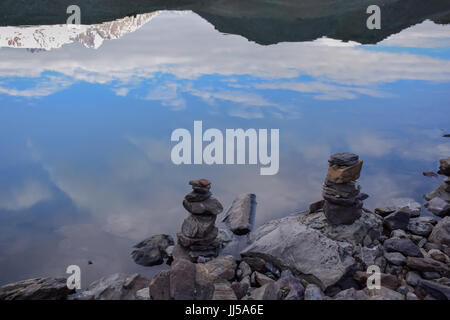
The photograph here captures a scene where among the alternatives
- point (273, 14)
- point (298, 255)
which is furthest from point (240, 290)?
point (273, 14)

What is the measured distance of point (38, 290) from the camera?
20.5ft

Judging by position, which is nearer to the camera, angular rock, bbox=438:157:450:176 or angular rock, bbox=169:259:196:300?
angular rock, bbox=169:259:196:300

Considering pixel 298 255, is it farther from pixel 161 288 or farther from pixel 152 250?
pixel 152 250

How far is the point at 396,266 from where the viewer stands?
25.2 feet

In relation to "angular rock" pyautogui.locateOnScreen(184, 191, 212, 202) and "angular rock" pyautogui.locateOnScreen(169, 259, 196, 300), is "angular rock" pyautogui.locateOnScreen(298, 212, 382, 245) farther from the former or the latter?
"angular rock" pyautogui.locateOnScreen(169, 259, 196, 300)

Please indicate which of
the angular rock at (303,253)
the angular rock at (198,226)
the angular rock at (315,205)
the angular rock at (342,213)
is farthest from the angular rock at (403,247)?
the angular rock at (198,226)

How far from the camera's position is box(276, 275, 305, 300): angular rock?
6.08 metres

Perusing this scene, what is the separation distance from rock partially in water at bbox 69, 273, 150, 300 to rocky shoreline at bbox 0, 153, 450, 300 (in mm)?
19

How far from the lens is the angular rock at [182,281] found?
586cm

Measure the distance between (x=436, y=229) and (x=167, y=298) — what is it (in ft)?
23.6

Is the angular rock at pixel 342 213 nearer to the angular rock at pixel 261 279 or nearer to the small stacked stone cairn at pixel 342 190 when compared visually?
the small stacked stone cairn at pixel 342 190

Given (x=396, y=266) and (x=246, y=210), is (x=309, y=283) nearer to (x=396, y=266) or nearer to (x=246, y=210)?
(x=396, y=266)

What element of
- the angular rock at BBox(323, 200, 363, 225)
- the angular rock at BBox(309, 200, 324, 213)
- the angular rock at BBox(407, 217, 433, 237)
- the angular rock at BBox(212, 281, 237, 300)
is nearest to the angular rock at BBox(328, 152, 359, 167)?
the angular rock at BBox(323, 200, 363, 225)
